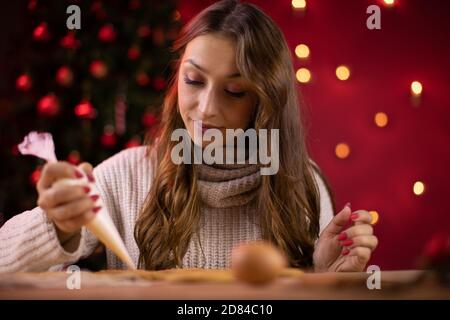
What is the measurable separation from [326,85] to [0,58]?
1.14 m

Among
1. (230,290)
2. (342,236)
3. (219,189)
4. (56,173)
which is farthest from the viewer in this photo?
(219,189)

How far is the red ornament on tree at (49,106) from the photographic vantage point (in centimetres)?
192

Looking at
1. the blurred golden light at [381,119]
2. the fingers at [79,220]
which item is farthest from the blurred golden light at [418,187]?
the fingers at [79,220]

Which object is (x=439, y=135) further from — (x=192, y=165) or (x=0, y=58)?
(x=0, y=58)

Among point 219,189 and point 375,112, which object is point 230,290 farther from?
point 375,112

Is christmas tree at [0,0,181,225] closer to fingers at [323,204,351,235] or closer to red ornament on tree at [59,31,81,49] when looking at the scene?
red ornament on tree at [59,31,81,49]

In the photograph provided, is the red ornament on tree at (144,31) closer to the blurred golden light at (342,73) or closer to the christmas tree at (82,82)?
the christmas tree at (82,82)

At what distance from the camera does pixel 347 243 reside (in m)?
1.09

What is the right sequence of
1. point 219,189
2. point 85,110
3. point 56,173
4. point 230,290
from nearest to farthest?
1. point 230,290
2. point 56,173
3. point 219,189
4. point 85,110

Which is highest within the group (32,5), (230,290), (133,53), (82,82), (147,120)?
(32,5)

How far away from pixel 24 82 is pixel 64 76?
0.14 meters

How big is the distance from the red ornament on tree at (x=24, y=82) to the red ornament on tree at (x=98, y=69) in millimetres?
213

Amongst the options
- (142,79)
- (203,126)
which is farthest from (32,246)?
(142,79)
